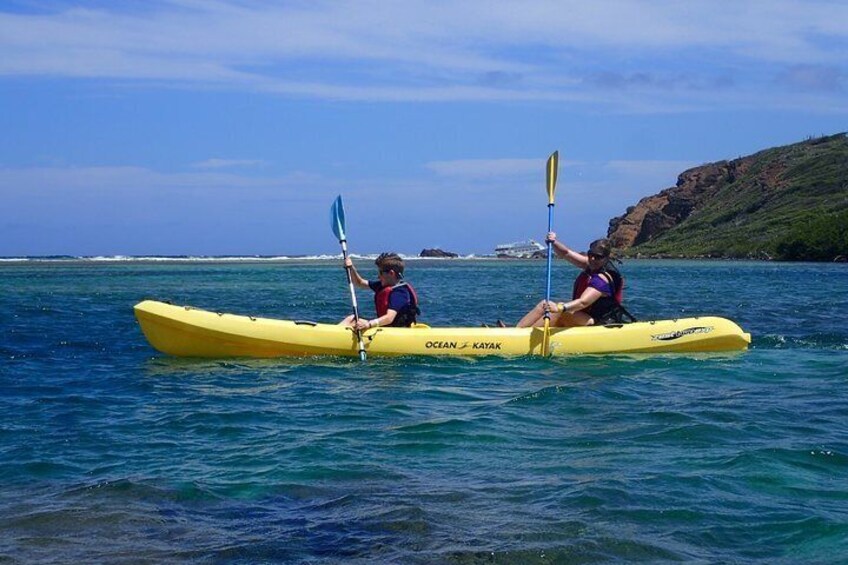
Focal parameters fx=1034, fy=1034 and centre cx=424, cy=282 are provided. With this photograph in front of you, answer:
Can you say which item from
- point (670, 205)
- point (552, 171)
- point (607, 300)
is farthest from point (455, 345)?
point (670, 205)

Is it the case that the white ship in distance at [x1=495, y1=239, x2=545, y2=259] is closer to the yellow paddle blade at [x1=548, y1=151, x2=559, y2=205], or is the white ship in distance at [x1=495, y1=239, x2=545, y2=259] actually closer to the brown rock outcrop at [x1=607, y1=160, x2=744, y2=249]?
the brown rock outcrop at [x1=607, y1=160, x2=744, y2=249]

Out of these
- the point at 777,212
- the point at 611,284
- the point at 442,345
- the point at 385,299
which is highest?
the point at 777,212

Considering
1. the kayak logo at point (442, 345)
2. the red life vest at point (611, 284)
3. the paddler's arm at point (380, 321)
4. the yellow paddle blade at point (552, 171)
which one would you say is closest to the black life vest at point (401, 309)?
the paddler's arm at point (380, 321)

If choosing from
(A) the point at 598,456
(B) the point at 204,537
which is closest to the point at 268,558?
(B) the point at 204,537

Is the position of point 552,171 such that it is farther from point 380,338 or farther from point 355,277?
point 380,338

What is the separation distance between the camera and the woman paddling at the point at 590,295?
11445 millimetres

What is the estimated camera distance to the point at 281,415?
27.3ft

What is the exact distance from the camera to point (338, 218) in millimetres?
13617

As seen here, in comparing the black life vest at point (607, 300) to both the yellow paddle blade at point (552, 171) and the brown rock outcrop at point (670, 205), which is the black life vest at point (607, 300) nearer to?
the yellow paddle blade at point (552, 171)

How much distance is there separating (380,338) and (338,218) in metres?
2.76

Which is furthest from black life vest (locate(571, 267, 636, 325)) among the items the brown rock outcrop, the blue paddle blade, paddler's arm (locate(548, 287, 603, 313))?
the brown rock outcrop

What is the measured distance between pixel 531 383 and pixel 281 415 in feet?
8.65

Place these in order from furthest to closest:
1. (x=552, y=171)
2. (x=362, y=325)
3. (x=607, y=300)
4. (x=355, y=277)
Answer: (x=552, y=171) < (x=355, y=277) < (x=607, y=300) < (x=362, y=325)

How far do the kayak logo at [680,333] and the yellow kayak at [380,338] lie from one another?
0.04ft
